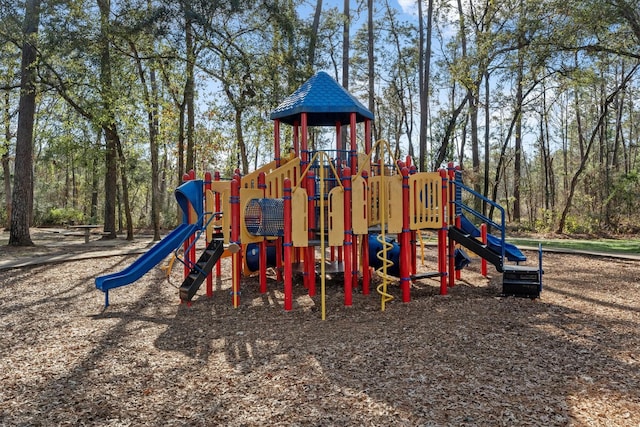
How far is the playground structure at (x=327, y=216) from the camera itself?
6316 millimetres

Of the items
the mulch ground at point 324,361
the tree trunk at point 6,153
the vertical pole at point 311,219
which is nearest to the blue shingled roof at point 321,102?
the vertical pole at point 311,219

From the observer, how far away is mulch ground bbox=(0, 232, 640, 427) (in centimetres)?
331

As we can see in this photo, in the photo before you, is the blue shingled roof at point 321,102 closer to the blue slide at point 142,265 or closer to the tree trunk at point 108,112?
the blue slide at point 142,265

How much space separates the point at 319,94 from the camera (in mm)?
7621

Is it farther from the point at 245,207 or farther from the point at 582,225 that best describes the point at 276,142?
the point at 582,225

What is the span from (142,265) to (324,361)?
3409mm

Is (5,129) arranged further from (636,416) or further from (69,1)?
(636,416)

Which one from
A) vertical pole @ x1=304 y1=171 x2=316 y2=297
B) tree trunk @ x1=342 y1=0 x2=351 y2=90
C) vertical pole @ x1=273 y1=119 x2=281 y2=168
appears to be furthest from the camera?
tree trunk @ x1=342 y1=0 x2=351 y2=90

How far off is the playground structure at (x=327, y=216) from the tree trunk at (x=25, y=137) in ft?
31.7

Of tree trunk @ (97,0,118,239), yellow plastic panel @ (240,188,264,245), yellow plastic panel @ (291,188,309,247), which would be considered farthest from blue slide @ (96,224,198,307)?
tree trunk @ (97,0,118,239)

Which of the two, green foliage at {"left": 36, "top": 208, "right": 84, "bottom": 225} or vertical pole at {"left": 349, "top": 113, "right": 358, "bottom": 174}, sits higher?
vertical pole at {"left": 349, "top": 113, "right": 358, "bottom": 174}

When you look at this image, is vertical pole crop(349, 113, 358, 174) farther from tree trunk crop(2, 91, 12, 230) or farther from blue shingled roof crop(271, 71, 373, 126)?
tree trunk crop(2, 91, 12, 230)

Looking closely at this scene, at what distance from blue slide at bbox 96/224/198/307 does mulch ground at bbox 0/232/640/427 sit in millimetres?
487

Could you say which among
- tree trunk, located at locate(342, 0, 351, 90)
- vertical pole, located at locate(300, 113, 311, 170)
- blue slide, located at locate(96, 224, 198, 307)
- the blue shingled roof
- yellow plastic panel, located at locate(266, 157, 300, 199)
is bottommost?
blue slide, located at locate(96, 224, 198, 307)
